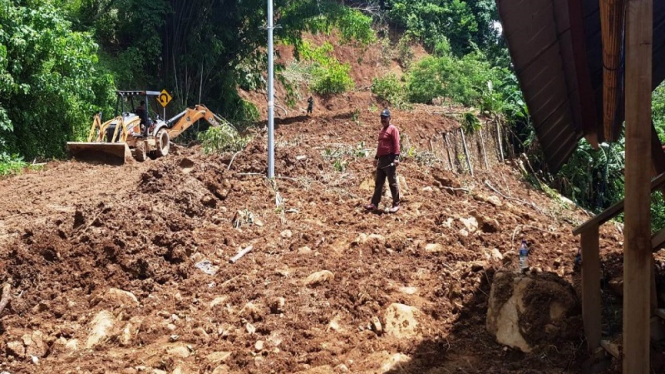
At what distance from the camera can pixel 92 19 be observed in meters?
19.5

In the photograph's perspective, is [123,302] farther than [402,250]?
No

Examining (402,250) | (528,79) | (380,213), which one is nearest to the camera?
(528,79)

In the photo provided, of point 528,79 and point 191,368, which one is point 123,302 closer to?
point 191,368

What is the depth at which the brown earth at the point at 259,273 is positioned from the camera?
5230mm

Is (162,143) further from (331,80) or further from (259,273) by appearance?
(331,80)

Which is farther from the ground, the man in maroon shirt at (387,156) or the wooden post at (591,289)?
the man in maroon shirt at (387,156)

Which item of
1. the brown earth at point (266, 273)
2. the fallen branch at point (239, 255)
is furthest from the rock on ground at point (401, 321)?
the fallen branch at point (239, 255)

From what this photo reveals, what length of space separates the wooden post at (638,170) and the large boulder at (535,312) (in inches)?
49.7

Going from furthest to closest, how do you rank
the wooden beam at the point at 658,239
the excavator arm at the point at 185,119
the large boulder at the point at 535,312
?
1. the excavator arm at the point at 185,119
2. the large boulder at the point at 535,312
3. the wooden beam at the point at 658,239

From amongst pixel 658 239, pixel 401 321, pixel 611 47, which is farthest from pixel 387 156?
pixel 658 239

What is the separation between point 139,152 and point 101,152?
78 centimetres

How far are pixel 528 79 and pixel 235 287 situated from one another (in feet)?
11.6

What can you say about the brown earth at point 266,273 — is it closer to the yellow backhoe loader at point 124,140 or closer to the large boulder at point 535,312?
the large boulder at point 535,312

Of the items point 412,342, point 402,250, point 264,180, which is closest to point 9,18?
point 264,180
